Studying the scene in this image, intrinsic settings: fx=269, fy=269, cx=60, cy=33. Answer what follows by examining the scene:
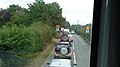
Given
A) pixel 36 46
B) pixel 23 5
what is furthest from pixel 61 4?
pixel 36 46

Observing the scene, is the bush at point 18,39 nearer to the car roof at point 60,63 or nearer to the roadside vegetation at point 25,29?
the roadside vegetation at point 25,29

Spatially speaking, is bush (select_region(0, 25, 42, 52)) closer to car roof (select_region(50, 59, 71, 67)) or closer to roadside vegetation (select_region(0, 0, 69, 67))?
roadside vegetation (select_region(0, 0, 69, 67))

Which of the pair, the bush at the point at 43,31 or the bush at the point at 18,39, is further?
the bush at the point at 43,31

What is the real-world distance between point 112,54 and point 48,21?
85.9 inches

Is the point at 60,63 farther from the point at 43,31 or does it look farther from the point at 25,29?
the point at 25,29

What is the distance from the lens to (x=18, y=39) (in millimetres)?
2844

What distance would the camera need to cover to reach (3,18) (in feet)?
8.05

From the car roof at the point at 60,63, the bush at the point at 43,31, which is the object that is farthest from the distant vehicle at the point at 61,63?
the bush at the point at 43,31

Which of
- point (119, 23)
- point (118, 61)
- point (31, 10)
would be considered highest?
point (31, 10)

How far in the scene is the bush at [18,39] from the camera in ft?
8.94

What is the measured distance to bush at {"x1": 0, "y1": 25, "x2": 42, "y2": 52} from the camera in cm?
272

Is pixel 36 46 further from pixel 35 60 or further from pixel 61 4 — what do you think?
pixel 61 4

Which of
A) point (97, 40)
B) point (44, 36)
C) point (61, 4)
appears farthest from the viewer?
point (44, 36)

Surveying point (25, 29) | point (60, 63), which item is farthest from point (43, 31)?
point (60, 63)
